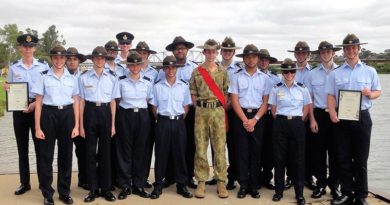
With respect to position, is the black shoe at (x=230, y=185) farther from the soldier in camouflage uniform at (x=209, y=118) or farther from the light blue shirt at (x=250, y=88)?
the light blue shirt at (x=250, y=88)

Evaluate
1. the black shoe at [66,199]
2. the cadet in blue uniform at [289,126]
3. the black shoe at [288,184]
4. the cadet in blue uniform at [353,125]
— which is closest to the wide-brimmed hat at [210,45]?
the cadet in blue uniform at [289,126]

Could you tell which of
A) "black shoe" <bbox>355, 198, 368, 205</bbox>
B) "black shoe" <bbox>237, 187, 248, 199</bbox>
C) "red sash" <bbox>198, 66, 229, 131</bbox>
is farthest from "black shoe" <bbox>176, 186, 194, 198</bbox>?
"black shoe" <bbox>355, 198, 368, 205</bbox>

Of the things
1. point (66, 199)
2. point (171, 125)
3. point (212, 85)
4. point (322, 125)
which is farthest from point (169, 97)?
point (322, 125)

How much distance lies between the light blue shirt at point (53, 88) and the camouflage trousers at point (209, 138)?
1676mm

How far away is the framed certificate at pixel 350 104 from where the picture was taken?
17.5ft

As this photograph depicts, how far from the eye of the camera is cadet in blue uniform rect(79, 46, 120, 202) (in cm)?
565

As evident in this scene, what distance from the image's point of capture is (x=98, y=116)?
5656mm

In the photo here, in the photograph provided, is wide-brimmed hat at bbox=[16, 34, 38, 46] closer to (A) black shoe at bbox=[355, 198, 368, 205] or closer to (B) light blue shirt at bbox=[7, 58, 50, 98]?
(B) light blue shirt at bbox=[7, 58, 50, 98]

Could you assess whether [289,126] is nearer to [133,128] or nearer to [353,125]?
[353,125]

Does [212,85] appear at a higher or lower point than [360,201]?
higher

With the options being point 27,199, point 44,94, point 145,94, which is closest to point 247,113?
point 145,94

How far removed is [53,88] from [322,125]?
11.3 feet

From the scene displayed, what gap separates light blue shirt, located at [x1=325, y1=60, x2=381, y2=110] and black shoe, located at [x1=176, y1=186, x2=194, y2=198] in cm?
235

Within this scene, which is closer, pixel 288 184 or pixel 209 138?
pixel 209 138
